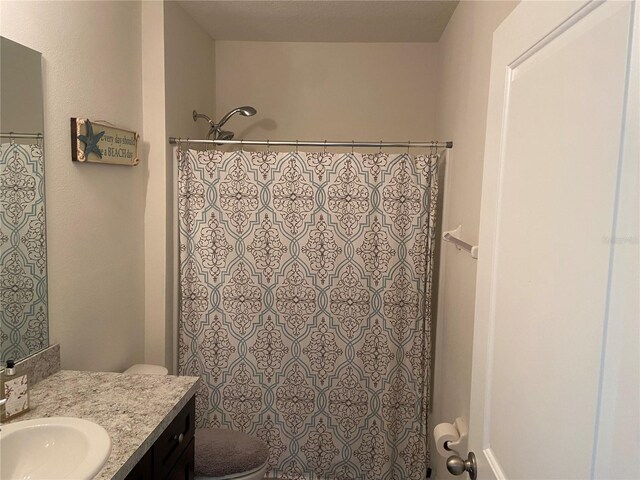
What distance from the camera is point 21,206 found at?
58.9 inches

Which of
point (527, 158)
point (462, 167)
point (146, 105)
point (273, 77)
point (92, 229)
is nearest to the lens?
point (527, 158)

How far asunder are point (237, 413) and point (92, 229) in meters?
1.23

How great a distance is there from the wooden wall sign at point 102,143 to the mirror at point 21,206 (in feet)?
0.56

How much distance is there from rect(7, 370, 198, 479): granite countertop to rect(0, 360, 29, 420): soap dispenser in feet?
0.09

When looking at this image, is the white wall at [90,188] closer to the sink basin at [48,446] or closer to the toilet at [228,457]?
the toilet at [228,457]

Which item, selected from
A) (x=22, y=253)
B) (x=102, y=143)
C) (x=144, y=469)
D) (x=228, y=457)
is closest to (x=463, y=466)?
(x=144, y=469)

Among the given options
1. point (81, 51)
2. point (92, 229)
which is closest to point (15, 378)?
point (92, 229)

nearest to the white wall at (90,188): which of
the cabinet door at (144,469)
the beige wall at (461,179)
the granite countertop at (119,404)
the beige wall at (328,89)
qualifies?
the granite countertop at (119,404)

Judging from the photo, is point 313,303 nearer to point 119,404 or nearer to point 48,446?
point 119,404

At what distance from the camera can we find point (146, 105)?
2277 millimetres

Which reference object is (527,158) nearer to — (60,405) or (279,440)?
(60,405)

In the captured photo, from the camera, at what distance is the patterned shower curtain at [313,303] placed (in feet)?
7.64

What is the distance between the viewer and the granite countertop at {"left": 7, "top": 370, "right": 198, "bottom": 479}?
1.21 meters

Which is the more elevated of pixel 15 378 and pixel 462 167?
pixel 462 167
